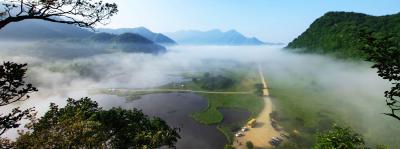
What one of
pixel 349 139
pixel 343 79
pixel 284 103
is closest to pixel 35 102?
pixel 284 103

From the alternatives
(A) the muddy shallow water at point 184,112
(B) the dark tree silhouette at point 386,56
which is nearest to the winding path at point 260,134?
(A) the muddy shallow water at point 184,112

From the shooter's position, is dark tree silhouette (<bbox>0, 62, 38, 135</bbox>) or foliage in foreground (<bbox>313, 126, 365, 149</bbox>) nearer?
dark tree silhouette (<bbox>0, 62, 38, 135</bbox>)

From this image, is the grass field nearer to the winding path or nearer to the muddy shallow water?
the winding path

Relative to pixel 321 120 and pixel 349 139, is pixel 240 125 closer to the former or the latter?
pixel 321 120

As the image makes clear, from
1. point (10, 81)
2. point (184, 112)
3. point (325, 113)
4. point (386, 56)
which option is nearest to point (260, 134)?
point (325, 113)

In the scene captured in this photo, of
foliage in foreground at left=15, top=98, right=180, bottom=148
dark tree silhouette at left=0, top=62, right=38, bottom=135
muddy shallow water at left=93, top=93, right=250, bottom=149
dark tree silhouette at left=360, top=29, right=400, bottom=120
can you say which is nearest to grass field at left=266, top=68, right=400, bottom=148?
muddy shallow water at left=93, top=93, right=250, bottom=149

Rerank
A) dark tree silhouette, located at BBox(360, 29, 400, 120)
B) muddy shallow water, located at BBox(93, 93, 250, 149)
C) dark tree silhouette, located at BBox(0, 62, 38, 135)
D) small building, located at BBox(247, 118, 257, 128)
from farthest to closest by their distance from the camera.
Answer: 1. small building, located at BBox(247, 118, 257, 128)
2. muddy shallow water, located at BBox(93, 93, 250, 149)
3. dark tree silhouette, located at BBox(360, 29, 400, 120)
4. dark tree silhouette, located at BBox(0, 62, 38, 135)

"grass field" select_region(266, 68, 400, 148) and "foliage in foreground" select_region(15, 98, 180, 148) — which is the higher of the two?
"foliage in foreground" select_region(15, 98, 180, 148)

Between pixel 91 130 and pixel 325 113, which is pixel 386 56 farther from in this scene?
Answer: pixel 325 113
